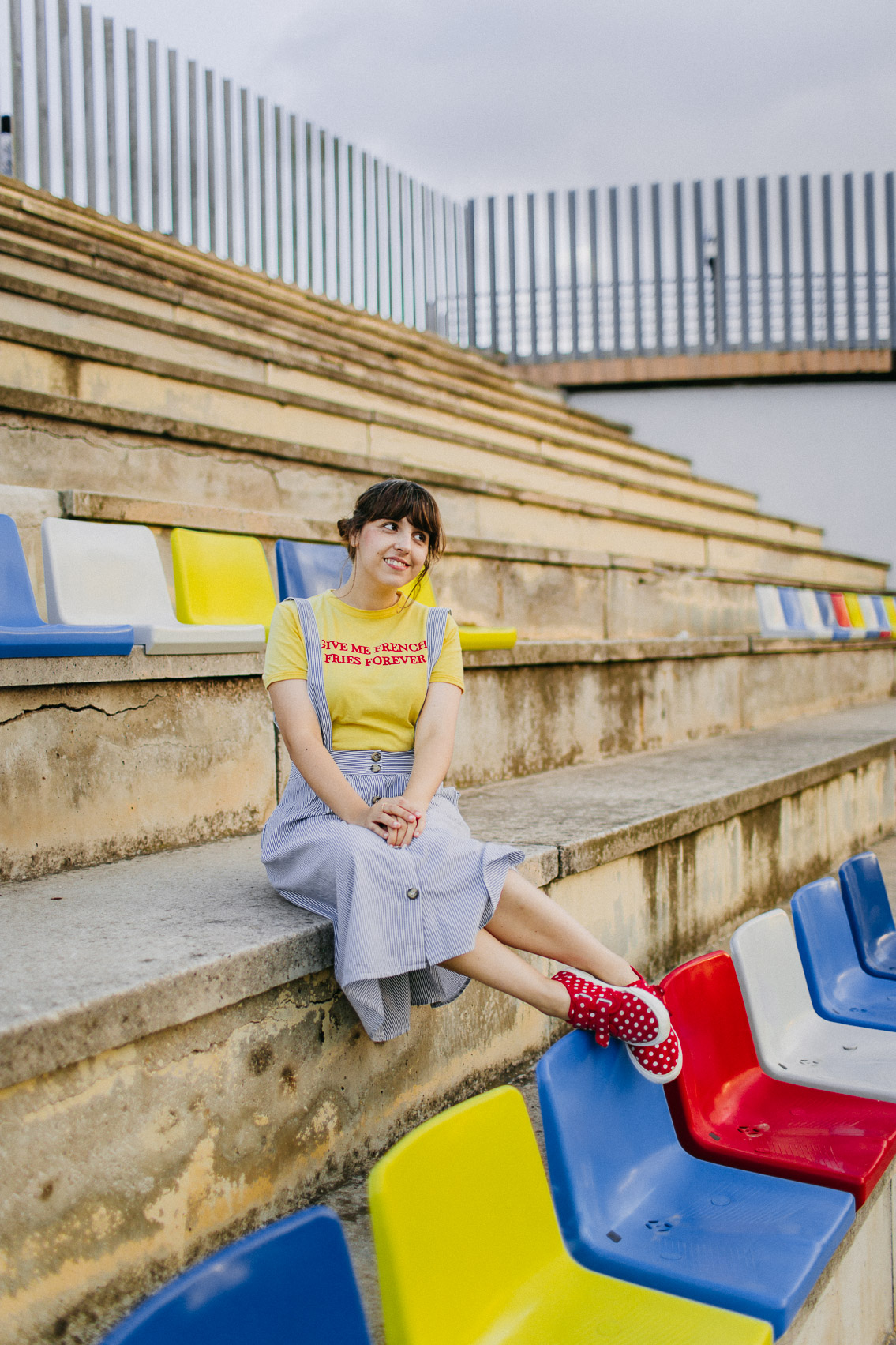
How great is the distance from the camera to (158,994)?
152 centimetres

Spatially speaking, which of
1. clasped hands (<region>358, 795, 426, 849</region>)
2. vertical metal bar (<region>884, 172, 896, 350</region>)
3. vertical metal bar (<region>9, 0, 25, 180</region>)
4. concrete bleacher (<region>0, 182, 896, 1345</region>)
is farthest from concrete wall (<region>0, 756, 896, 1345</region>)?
vertical metal bar (<region>884, 172, 896, 350</region>)

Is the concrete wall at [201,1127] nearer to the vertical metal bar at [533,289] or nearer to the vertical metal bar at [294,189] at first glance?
the vertical metal bar at [294,189]

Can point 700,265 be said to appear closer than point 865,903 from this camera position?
No

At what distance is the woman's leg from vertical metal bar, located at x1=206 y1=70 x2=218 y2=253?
8.31 meters

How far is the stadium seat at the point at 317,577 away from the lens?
3355 mm

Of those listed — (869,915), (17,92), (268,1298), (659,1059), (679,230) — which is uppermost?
(679,230)

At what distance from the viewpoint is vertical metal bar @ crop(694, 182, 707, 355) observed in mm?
11781

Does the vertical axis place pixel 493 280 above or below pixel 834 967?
above

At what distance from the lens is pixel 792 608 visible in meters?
6.89

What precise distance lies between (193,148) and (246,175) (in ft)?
1.86

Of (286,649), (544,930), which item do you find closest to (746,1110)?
(544,930)

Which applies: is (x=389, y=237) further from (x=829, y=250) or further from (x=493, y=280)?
(x=829, y=250)

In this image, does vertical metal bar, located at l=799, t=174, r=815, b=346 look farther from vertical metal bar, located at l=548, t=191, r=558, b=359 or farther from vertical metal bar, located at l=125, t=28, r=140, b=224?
vertical metal bar, located at l=125, t=28, r=140, b=224

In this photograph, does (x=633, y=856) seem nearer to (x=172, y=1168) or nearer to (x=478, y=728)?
(x=478, y=728)
